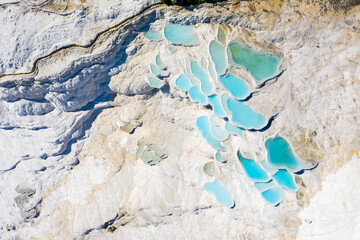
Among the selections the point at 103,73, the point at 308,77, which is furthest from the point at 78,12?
the point at 308,77

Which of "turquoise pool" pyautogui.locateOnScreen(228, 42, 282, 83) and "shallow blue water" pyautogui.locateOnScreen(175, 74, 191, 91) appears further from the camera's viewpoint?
"shallow blue water" pyautogui.locateOnScreen(175, 74, 191, 91)

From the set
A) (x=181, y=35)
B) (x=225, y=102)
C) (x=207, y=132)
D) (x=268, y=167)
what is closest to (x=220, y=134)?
(x=207, y=132)

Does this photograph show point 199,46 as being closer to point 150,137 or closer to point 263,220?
point 150,137

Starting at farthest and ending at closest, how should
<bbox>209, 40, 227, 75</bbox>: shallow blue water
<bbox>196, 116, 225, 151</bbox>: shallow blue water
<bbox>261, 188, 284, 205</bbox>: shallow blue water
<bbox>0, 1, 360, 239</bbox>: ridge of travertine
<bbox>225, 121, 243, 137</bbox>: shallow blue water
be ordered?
<bbox>196, 116, 225, 151</bbox>: shallow blue water, <bbox>261, 188, 284, 205</bbox>: shallow blue water, <bbox>225, 121, 243, 137</bbox>: shallow blue water, <bbox>209, 40, 227, 75</bbox>: shallow blue water, <bbox>0, 1, 360, 239</bbox>: ridge of travertine

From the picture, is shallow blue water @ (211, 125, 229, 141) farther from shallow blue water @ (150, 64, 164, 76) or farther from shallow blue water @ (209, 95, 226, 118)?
shallow blue water @ (150, 64, 164, 76)

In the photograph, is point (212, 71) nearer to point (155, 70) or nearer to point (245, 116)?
point (245, 116)

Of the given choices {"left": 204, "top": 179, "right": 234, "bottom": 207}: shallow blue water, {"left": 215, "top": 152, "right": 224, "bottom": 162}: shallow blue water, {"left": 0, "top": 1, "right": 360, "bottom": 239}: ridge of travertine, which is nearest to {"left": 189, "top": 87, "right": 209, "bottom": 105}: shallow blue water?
{"left": 0, "top": 1, "right": 360, "bottom": 239}: ridge of travertine

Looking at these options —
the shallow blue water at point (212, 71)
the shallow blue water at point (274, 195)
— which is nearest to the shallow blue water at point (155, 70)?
the shallow blue water at point (212, 71)
